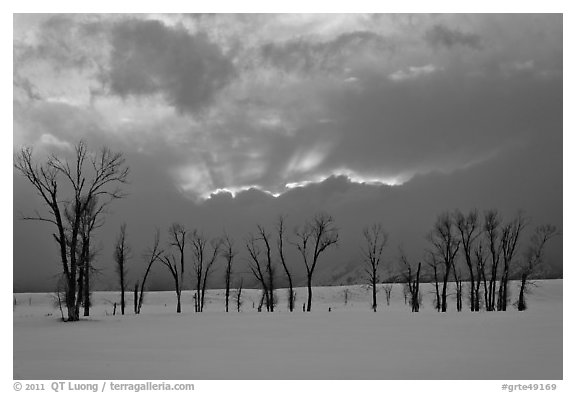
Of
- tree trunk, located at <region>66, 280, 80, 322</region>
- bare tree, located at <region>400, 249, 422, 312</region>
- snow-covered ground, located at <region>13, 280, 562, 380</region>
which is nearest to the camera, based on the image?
snow-covered ground, located at <region>13, 280, 562, 380</region>

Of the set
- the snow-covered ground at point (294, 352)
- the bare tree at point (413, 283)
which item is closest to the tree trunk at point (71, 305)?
the snow-covered ground at point (294, 352)

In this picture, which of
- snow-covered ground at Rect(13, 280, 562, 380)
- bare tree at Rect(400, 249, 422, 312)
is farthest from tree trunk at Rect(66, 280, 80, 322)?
bare tree at Rect(400, 249, 422, 312)

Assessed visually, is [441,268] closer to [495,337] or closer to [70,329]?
[495,337]

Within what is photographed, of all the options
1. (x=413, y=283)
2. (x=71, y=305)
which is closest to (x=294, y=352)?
(x=71, y=305)

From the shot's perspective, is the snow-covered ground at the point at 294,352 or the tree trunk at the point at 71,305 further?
the tree trunk at the point at 71,305

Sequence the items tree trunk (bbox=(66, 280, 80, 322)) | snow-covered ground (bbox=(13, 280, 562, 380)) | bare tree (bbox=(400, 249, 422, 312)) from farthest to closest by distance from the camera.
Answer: bare tree (bbox=(400, 249, 422, 312))
tree trunk (bbox=(66, 280, 80, 322))
snow-covered ground (bbox=(13, 280, 562, 380))

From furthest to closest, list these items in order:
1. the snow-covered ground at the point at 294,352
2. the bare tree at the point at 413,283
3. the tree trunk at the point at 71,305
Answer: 1. the bare tree at the point at 413,283
2. the tree trunk at the point at 71,305
3. the snow-covered ground at the point at 294,352

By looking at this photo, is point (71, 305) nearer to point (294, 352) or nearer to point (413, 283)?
point (294, 352)

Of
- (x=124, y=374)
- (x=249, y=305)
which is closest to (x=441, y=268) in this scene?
(x=249, y=305)

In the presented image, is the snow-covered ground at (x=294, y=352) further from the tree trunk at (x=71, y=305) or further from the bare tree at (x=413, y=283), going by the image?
the bare tree at (x=413, y=283)

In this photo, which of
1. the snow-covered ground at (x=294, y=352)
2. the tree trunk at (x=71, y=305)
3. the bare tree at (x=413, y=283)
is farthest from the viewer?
the bare tree at (x=413, y=283)

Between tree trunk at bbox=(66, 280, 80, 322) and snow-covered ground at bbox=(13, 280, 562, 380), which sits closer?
snow-covered ground at bbox=(13, 280, 562, 380)

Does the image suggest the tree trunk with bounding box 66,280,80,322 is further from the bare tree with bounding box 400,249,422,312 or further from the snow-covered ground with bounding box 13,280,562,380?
the bare tree with bounding box 400,249,422,312
